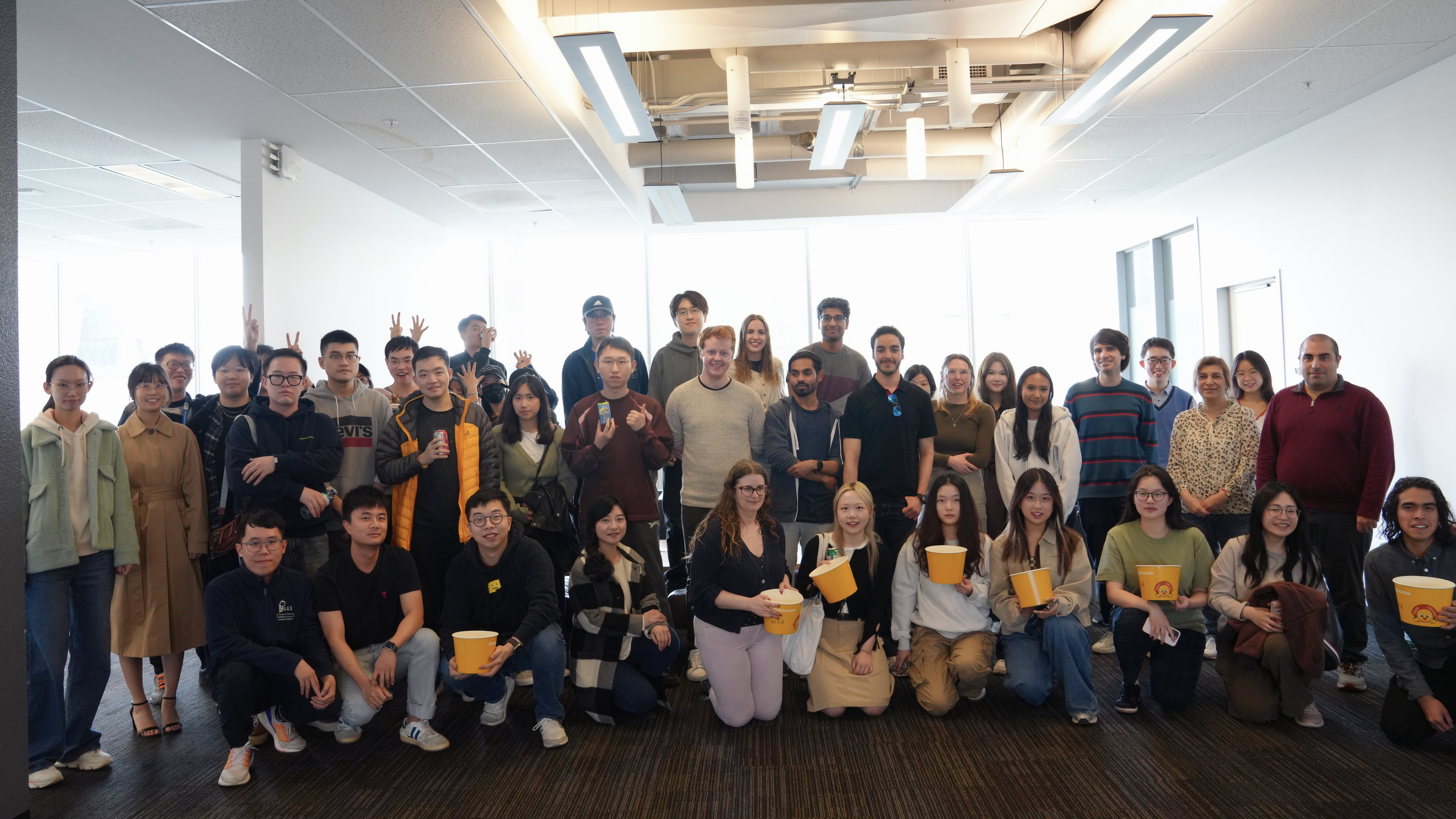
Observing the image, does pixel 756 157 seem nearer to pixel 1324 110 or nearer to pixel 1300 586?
pixel 1324 110

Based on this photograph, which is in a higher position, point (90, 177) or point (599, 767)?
point (90, 177)

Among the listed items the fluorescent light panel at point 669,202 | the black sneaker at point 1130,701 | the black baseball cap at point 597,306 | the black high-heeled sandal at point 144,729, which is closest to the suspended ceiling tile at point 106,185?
the fluorescent light panel at point 669,202

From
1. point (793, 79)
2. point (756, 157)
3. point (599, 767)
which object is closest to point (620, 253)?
point (756, 157)

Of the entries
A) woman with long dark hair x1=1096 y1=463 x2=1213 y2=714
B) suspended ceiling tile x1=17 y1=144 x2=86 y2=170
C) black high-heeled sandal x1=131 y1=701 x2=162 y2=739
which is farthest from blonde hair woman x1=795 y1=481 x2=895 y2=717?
suspended ceiling tile x1=17 y1=144 x2=86 y2=170

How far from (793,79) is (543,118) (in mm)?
1744

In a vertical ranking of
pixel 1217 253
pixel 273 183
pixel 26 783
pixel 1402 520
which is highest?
pixel 273 183

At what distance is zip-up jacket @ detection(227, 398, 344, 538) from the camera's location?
136 inches

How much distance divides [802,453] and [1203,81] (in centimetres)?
327

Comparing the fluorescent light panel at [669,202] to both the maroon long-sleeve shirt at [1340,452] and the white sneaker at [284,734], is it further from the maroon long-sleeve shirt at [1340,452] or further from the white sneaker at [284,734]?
the white sneaker at [284,734]

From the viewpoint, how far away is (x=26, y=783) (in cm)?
249

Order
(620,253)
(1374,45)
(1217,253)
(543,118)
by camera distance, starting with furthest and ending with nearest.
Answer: (620,253) → (1217,253) → (543,118) → (1374,45)

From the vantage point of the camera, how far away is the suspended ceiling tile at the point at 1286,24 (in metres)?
3.94

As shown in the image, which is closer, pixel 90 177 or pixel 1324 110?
pixel 1324 110

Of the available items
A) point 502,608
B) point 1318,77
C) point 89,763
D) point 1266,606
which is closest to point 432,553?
point 502,608
